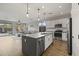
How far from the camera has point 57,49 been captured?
2.01m

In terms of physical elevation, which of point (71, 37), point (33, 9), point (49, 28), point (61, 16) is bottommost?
point (71, 37)

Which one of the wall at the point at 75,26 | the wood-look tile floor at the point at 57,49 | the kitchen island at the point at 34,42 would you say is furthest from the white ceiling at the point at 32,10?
the wood-look tile floor at the point at 57,49

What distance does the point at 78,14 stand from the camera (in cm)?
194

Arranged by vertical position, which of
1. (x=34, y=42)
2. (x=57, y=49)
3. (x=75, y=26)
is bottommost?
(x=57, y=49)

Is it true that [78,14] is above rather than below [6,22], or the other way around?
above

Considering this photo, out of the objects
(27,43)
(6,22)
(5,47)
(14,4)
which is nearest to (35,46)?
(27,43)

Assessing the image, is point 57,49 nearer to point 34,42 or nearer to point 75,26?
point 34,42

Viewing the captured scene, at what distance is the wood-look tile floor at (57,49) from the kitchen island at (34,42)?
0.11 meters

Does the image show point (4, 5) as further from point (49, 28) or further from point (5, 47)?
point (49, 28)

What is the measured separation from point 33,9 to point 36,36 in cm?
51

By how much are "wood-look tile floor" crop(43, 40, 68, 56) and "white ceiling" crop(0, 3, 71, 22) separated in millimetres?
524

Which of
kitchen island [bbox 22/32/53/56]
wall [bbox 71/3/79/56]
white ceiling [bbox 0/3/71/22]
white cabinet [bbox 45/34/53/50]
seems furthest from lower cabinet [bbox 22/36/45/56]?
wall [bbox 71/3/79/56]

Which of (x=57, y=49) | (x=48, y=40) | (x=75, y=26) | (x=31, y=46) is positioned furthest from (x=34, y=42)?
(x=75, y=26)

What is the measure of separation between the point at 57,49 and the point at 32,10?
0.87 m
